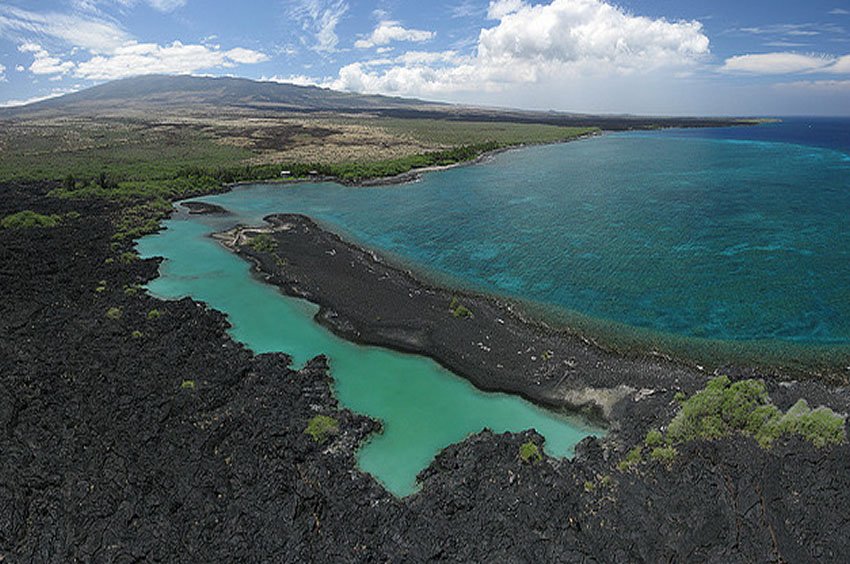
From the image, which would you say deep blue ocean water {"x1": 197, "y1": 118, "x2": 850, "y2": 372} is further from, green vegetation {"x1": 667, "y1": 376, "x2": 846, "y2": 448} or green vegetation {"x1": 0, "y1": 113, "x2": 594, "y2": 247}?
green vegetation {"x1": 0, "y1": 113, "x2": 594, "y2": 247}

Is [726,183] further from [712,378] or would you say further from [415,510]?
[415,510]

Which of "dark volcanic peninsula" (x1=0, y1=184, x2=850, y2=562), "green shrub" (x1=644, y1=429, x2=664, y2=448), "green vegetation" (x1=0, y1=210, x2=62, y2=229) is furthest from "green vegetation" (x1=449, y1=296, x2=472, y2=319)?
"green vegetation" (x1=0, y1=210, x2=62, y2=229)

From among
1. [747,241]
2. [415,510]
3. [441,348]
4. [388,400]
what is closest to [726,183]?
[747,241]

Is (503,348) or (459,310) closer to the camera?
(503,348)

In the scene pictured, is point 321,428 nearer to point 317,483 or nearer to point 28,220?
point 317,483

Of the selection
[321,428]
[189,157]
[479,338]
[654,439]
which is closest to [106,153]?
[189,157]

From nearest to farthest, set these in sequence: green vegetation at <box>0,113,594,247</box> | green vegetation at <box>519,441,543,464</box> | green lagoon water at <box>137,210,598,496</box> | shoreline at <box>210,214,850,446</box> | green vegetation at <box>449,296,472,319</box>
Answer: green vegetation at <box>519,441,543,464</box>, green lagoon water at <box>137,210,598,496</box>, shoreline at <box>210,214,850,446</box>, green vegetation at <box>449,296,472,319</box>, green vegetation at <box>0,113,594,247</box>
